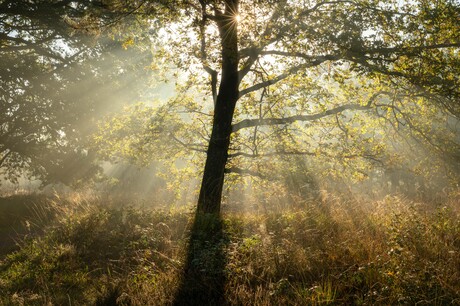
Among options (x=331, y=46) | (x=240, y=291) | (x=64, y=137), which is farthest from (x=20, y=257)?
(x=64, y=137)

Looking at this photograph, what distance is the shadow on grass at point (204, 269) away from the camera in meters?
3.81

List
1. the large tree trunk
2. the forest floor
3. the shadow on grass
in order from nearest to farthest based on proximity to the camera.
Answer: the forest floor < the shadow on grass < the large tree trunk

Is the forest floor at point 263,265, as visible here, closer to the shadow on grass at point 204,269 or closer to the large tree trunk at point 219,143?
the shadow on grass at point 204,269

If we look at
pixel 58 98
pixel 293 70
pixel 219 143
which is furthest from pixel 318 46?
pixel 58 98

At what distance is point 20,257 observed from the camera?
6.63 metres

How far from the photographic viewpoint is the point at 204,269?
14.3 feet

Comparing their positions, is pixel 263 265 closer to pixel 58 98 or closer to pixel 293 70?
pixel 293 70

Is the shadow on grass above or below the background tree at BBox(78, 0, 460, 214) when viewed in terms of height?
below

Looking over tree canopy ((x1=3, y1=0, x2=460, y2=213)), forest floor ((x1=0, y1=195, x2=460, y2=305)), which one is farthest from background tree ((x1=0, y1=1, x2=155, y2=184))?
forest floor ((x1=0, y1=195, x2=460, y2=305))

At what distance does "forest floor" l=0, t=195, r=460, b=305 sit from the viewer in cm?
359

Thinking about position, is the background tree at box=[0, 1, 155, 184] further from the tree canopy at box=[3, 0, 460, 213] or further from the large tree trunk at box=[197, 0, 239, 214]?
the large tree trunk at box=[197, 0, 239, 214]

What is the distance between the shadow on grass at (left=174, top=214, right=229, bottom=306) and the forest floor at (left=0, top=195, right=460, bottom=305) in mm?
17

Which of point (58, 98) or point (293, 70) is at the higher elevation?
point (58, 98)

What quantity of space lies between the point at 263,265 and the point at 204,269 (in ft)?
2.87
